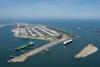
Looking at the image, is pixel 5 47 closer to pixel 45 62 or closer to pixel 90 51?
pixel 45 62

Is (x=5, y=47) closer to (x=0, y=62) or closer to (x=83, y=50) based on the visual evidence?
(x=0, y=62)

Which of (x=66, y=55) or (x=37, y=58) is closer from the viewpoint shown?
(x=37, y=58)

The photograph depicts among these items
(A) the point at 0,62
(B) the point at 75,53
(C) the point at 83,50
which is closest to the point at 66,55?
(B) the point at 75,53

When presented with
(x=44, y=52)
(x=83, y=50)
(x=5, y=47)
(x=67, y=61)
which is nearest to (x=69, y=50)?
(x=83, y=50)

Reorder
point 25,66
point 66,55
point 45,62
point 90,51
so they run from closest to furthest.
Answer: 1. point 25,66
2. point 45,62
3. point 66,55
4. point 90,51

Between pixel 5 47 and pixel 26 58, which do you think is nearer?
pixel 26 58

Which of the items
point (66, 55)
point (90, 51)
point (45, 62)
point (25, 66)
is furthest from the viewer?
point (90, 51)

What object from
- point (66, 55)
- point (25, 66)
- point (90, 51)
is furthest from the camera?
point (90, 51)
